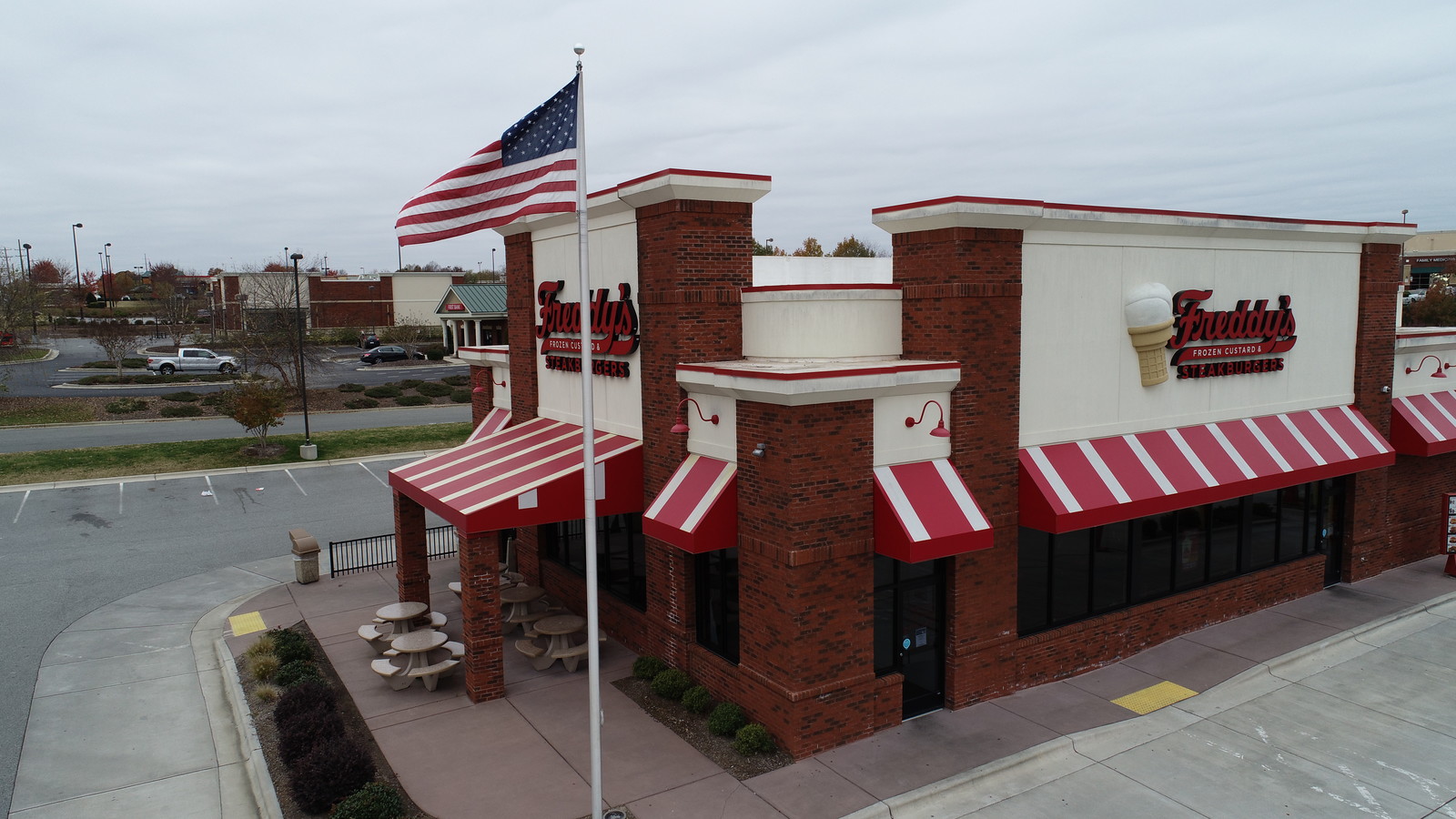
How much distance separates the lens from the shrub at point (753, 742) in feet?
39.3

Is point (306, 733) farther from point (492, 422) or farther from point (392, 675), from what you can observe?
point (492, 422)

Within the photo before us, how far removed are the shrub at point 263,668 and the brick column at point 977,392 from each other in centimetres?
1107

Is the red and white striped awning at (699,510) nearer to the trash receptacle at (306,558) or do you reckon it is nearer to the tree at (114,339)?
the trash receptacle at (306,558)

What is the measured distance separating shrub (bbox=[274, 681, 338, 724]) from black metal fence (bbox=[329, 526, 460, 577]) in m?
8.06

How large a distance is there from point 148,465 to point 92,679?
65.6ft

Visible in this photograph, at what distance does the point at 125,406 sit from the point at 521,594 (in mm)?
38554

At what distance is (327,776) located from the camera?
35.4 feet

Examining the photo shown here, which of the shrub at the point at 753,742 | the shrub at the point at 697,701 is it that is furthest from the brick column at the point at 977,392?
the shrub at the point at 697,701

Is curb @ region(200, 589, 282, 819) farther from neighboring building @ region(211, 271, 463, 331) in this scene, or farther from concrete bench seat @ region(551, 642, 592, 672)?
neighboring building @ region(211, 271, 463, 331)

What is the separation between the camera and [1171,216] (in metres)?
15.1

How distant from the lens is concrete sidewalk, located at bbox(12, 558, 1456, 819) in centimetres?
1102

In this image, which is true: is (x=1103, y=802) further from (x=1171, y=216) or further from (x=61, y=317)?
(x=61, y=317)

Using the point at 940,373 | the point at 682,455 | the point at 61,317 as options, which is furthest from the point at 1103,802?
the point at 61,317

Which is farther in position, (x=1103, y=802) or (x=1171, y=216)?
(x=1171, y=216)
